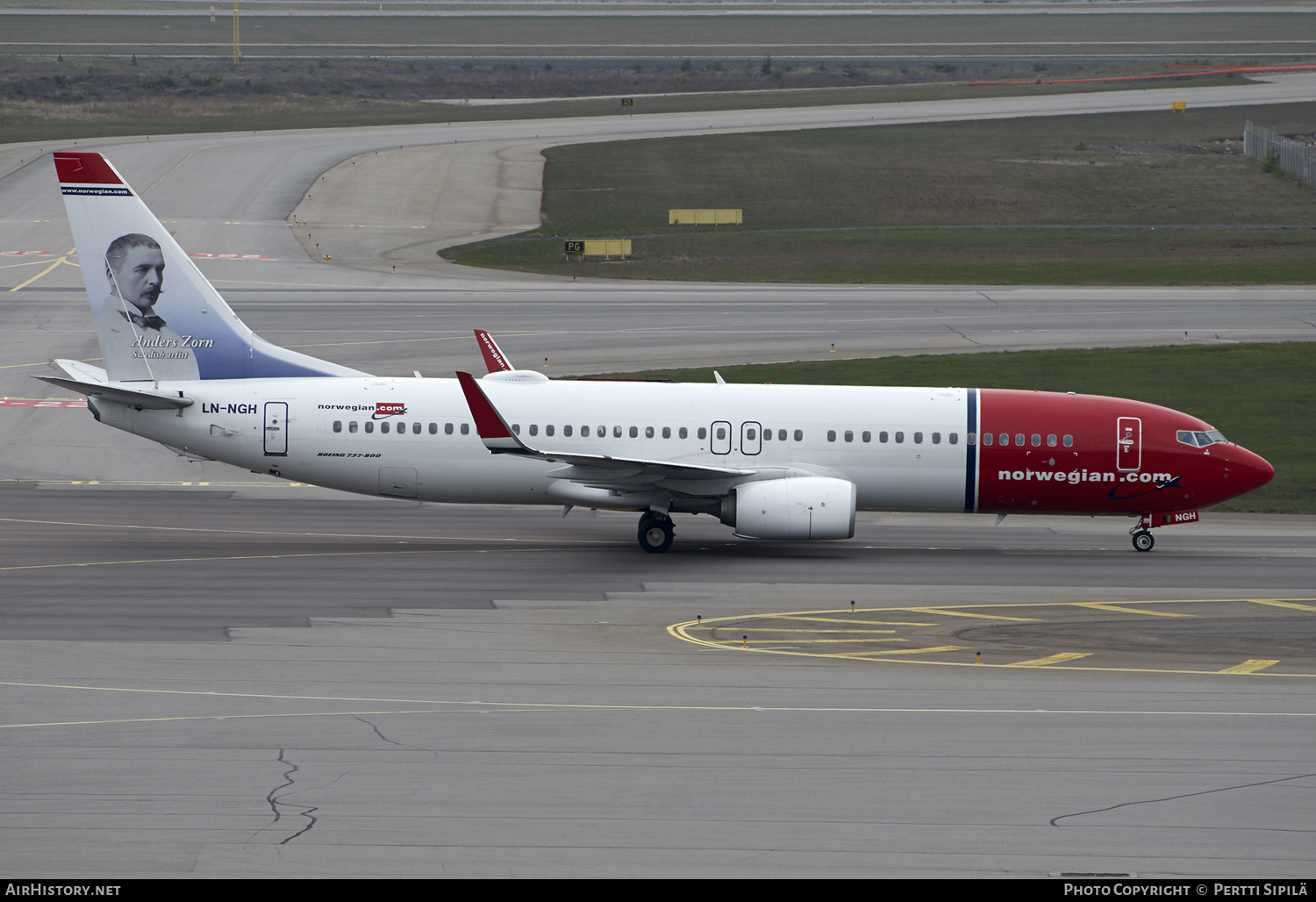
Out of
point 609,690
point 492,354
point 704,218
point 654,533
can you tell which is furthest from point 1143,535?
point 704,218

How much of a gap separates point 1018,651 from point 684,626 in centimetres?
668

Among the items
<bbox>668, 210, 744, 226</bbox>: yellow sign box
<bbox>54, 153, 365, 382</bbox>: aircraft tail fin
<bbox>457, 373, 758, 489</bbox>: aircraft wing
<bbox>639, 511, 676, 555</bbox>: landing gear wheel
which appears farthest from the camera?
<bbox>668, 210, 744, 226</bbox>: yellow sign box

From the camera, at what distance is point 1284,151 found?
109 metres

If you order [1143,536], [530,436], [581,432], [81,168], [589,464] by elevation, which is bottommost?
[1143,536]

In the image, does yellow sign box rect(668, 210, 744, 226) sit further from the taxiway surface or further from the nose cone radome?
the nose cone radome

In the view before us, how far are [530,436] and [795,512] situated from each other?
7.06 m

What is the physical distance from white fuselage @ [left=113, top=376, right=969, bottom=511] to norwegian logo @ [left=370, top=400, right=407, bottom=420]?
0.10 feet

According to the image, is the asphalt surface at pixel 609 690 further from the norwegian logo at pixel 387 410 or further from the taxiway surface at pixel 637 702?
the norwegian logo at pixel 387 410

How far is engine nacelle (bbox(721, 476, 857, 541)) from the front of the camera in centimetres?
3453

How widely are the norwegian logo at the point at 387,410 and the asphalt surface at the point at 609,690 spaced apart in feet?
11.0

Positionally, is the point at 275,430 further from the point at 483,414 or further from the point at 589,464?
the point at 589,464

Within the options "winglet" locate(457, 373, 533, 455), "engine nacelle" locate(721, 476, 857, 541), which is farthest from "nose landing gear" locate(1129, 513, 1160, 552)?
"winglet" locate(457, 373, 533, 455)
